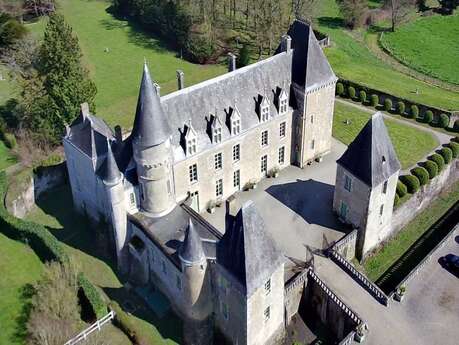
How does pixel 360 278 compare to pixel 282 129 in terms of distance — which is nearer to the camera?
pixel 360 278


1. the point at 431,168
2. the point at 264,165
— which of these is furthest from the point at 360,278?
the point at 431,168

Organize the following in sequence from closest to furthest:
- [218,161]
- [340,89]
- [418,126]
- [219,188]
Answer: [218,161] < [219,188] < [418,126] < [340,89]

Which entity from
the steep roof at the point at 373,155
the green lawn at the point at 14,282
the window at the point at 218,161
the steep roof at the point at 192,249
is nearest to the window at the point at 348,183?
the steep roof at the point at 373,155

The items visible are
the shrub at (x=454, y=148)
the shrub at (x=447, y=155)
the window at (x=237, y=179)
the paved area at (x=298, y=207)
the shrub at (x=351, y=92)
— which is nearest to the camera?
the paved area at (x=298, y=207)

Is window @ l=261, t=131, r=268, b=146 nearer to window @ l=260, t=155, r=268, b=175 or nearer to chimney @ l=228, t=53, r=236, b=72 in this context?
window @ l=260, t=155, r=268, b=175

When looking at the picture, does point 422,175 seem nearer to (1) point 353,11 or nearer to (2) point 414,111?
(2) point 414,111

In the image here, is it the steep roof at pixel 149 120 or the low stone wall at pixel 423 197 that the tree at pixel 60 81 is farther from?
the low stone wall at pixel 423 197
